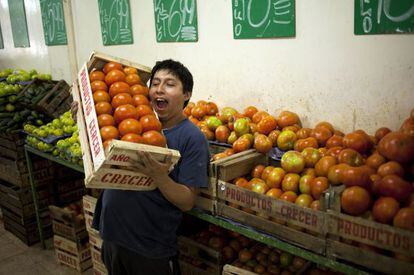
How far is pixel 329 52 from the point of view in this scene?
2.49 metres

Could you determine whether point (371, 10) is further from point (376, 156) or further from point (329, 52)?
point (376, 156)

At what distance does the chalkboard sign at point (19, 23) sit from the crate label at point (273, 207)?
17.2ft

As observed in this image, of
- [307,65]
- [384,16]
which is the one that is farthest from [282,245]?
[384,16]

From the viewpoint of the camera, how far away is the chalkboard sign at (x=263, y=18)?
2.62 meters

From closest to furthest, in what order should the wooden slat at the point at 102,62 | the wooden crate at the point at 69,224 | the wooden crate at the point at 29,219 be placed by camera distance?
the wooden slat at the point at 102,62 → the wooden crate at the point at 69,224 → the wooden crate at the point at 29,219

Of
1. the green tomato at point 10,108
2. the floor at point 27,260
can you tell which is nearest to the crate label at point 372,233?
the floor at point 27,260

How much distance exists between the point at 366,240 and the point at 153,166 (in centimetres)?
101

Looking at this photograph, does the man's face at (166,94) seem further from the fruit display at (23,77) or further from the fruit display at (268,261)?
the fruit display at (23,77)

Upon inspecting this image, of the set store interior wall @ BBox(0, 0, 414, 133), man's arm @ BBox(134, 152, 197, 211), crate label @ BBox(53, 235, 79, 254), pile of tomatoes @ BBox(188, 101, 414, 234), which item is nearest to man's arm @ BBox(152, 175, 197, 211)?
man's arm @ BBox(134, 152, 197, 211)

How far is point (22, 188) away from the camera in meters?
4.44

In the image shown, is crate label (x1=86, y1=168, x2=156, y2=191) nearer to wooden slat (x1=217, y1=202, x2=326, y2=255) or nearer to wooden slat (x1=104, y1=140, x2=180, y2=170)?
wooden slat (x1=104, y1=140, x2=180, y2=170)

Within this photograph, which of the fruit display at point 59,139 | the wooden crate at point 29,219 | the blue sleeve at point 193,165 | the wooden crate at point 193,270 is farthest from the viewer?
the wooden crate at point 29,219

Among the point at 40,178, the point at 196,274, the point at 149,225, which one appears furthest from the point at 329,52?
the point at 40,178

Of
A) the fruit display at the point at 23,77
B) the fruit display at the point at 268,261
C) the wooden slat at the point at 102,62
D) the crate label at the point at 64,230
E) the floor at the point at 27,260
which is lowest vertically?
the floor at the point at 27,260
